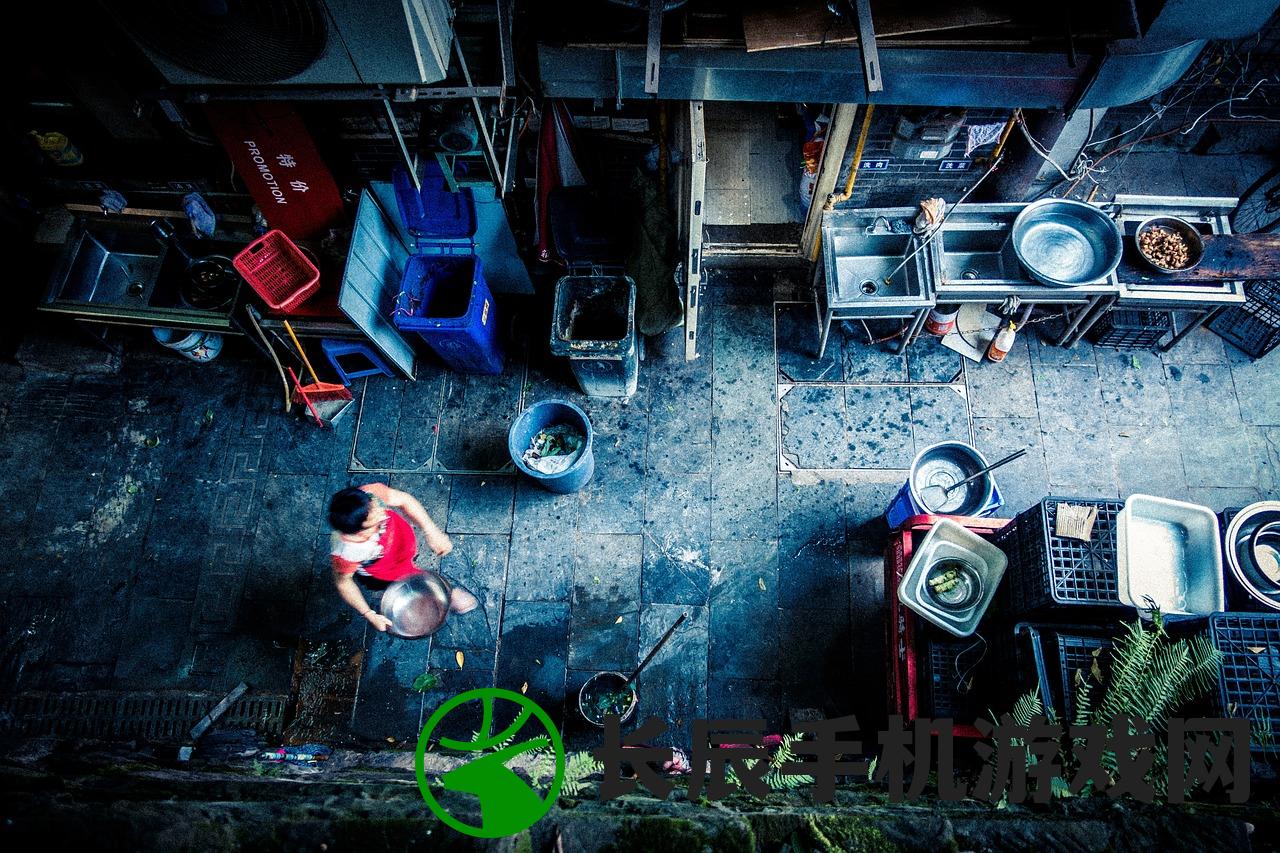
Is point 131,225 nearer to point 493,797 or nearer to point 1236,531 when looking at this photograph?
point 493,797

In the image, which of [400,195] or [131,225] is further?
[131,225]

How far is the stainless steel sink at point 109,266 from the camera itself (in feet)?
20.0

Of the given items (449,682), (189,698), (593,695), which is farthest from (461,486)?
(189,698)

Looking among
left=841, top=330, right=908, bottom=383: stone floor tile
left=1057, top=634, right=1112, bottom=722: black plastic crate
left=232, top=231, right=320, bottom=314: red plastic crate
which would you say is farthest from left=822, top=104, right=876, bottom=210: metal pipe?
left=232, top=231, right=320, bottom=314: red plastic crate

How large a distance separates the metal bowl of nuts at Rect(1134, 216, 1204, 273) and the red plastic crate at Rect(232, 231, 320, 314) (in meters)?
6.87

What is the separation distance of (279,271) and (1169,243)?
7.40 m

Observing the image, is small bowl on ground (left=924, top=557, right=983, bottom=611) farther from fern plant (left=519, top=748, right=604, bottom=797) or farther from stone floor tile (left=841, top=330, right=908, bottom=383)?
fern plant (left=519, top=748, right=604, bottom=797)

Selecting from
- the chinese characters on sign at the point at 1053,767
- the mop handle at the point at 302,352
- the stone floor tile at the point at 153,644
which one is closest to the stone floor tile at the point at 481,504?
the mop handle at the point at 302,352

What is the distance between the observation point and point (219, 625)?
5.88 meters

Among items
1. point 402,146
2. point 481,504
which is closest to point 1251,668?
point 481,504

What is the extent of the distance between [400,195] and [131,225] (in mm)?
2741

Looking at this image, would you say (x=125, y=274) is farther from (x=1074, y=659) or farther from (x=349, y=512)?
(x=1074, y=659)

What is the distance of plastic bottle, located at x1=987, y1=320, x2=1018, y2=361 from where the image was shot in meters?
6.18

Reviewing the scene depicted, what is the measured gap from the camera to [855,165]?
18.4ft
